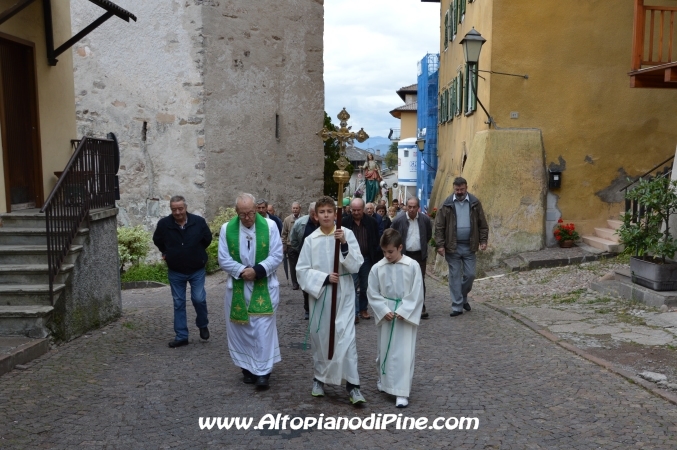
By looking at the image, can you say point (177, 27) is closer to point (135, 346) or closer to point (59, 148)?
point (59, 148)

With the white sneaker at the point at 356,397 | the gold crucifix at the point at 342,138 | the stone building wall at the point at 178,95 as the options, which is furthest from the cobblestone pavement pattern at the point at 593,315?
the stone building wall at the point at 178,95

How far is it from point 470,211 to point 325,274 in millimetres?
4114

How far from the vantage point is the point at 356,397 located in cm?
530

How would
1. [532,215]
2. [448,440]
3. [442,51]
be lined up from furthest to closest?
[442,51]
[532,215]
[448,440]

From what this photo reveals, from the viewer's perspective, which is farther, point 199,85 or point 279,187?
point 279,187

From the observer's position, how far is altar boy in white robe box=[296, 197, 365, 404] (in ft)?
17.7

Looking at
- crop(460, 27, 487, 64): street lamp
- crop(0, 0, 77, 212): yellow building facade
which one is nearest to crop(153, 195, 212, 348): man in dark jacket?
crop(0, 0, 77, 212): yellow building facade

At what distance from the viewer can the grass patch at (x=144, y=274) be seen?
13.6 m

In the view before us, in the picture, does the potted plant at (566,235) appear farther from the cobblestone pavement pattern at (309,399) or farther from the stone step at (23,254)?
the stone step at (23,254)

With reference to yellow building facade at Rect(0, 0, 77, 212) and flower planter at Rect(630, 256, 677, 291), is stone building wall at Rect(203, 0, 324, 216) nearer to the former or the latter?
yellow building facade at Rect(0, 0, 77, 212)

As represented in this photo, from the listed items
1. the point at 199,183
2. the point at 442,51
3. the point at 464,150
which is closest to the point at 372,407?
the point at 199,183

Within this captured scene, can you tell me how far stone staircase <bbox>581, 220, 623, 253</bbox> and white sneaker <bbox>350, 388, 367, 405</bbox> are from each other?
28.5ft

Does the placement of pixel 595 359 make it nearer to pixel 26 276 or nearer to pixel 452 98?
pixel 26 276

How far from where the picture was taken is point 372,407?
17.4 ft
